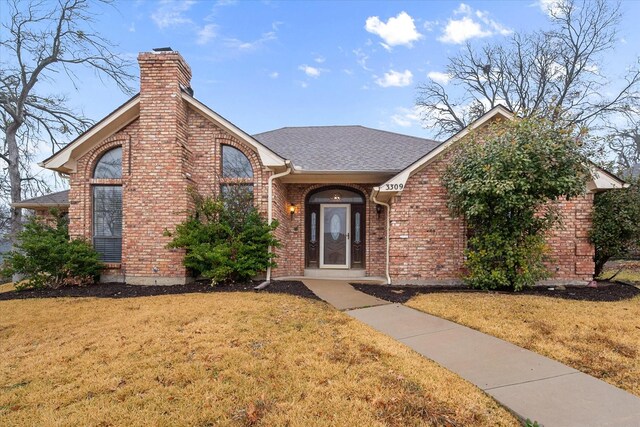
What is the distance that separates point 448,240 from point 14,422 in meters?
8.26

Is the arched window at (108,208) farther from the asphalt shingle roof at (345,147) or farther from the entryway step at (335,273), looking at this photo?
the entryway step at (335,273)

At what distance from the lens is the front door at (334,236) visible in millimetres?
10734

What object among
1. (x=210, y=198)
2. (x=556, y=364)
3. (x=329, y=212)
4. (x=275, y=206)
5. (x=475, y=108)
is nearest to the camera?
(x=556, y=364)

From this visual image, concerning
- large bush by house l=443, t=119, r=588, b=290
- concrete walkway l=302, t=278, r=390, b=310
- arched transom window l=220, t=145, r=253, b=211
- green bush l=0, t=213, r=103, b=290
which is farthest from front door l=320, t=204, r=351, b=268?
green bush l=0, t=213, r=103, b=290

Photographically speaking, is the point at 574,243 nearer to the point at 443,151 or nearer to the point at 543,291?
the point at 543,291

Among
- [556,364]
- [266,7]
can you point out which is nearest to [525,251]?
[556,364]

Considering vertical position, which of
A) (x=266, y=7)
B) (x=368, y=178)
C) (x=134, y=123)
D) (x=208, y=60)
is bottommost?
(x=368, y=178)

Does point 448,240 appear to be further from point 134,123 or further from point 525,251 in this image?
point 134,123

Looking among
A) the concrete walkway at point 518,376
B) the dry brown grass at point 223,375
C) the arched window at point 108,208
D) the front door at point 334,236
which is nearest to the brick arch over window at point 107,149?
the arched window at point 108,208

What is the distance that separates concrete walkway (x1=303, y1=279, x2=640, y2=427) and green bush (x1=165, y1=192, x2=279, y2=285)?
366 centimetres

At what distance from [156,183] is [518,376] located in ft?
27.0

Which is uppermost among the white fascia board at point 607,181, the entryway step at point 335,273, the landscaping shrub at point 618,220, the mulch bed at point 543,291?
the white fascia board at point 607,181

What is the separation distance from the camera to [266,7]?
39.0 feet

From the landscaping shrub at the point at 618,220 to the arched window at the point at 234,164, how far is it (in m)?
9.03
